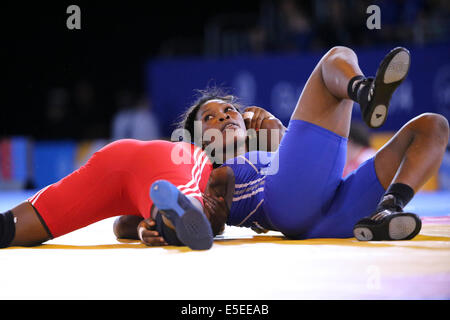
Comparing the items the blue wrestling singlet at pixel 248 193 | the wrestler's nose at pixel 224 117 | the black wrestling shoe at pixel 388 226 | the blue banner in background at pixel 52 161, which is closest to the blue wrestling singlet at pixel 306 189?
the blue wrestling singlet at pixel 248 193

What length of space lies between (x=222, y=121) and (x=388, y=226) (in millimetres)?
896

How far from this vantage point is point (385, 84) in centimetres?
190

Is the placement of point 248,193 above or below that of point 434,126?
below

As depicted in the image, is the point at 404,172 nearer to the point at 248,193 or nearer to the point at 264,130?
the point at 248,193

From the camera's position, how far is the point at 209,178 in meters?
2.44

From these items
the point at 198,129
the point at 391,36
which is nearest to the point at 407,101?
the point at 391,36

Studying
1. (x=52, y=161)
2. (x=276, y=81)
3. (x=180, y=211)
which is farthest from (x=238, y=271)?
(x=52, y=161)

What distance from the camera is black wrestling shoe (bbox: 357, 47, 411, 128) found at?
1.89 m

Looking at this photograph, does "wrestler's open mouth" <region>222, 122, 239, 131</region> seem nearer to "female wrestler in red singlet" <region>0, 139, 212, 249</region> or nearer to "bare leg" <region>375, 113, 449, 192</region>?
"female wrestler in red singlet" <region>0, 139, 212, 249</region>

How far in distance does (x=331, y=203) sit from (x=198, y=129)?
2.41 feet

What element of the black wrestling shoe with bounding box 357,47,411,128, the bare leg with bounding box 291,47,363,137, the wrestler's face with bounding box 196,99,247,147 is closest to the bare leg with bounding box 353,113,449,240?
the bare leg with bounding box 291,47,363,137

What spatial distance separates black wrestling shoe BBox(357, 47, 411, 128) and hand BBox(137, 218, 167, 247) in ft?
2.83

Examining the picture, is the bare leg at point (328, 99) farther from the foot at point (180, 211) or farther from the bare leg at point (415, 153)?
the foot at point (180, 211)
